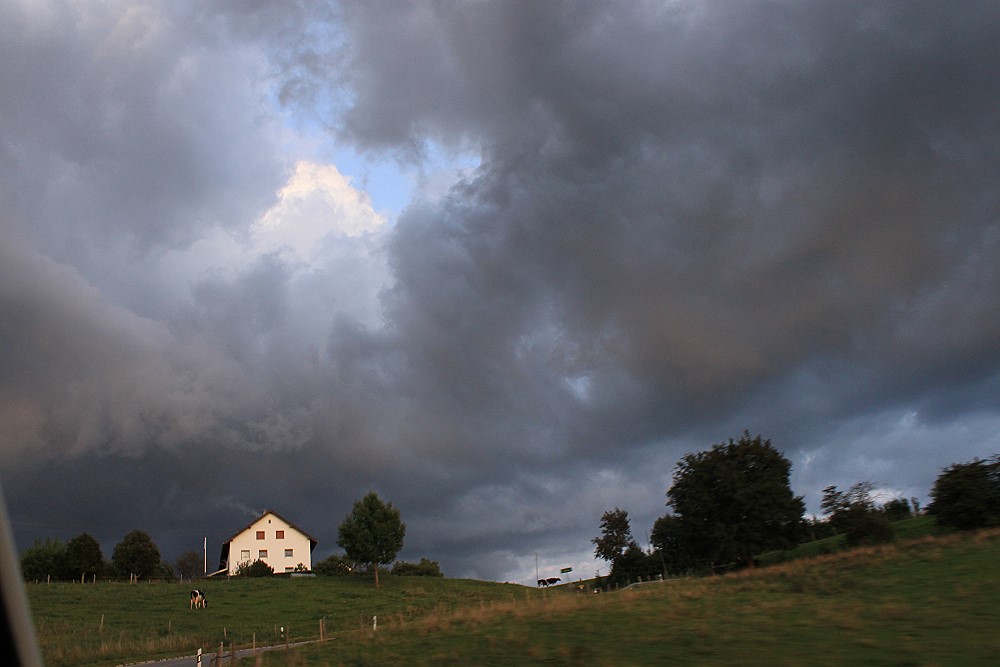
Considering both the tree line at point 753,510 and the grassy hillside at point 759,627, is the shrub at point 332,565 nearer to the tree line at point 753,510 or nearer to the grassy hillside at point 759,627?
the tree line at point 753,510

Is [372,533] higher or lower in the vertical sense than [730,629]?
higher

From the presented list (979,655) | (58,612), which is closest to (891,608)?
(979,655)

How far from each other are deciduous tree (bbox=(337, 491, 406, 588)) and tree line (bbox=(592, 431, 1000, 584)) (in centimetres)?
3868

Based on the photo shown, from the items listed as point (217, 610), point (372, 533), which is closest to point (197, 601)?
point (217, 610)

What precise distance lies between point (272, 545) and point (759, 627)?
413 ft

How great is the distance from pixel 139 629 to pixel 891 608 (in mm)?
53856

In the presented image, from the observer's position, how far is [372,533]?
97312 millimetres

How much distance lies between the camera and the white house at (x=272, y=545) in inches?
5157

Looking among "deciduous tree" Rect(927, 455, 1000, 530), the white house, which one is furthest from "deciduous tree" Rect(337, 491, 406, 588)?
"deciduous tree" Rect(927, 455, 1000, 530)

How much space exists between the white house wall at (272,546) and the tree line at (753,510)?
79857mm

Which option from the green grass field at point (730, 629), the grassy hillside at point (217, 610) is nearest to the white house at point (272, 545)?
the grassy hillside at point (217, 610)

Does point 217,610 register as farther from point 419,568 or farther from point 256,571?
point 419,568

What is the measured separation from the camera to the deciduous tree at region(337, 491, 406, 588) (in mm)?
96875

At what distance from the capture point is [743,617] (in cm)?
2164
